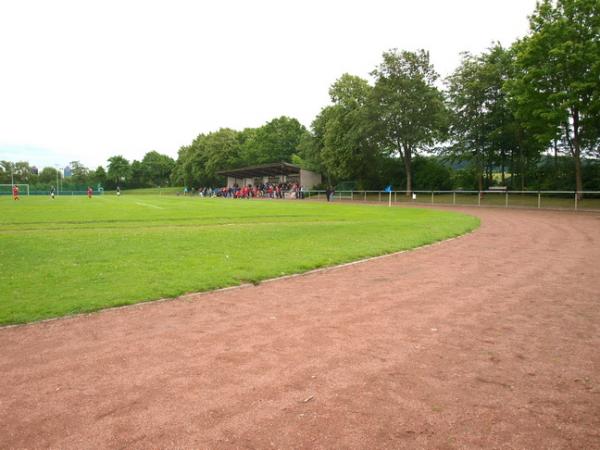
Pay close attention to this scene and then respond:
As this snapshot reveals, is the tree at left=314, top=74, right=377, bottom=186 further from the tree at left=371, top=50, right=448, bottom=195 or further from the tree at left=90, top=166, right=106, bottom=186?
the tree at left=90, top=166, right=106, bottom=186

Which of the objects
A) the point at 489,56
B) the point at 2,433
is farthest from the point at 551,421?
the point at 489,56

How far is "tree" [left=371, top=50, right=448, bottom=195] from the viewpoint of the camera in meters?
46.7

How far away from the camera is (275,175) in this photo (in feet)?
254

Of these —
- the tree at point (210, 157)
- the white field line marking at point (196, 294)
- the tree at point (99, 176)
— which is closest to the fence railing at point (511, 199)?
the white field line marking at point (196, 294)

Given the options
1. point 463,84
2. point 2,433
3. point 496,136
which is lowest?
point 2,433

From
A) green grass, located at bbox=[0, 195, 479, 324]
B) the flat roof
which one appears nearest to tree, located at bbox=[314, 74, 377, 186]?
the flat roof

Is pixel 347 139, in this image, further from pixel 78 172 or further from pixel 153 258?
pixel 78 172

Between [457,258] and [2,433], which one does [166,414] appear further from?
[457,258]

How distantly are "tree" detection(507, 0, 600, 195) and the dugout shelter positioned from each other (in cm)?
3768

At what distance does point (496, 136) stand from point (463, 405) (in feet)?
147

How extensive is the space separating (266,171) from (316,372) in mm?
73376

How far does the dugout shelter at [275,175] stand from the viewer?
6800 cm

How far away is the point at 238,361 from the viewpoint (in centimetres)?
454

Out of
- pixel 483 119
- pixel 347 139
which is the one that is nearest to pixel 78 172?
pixel 347 139
